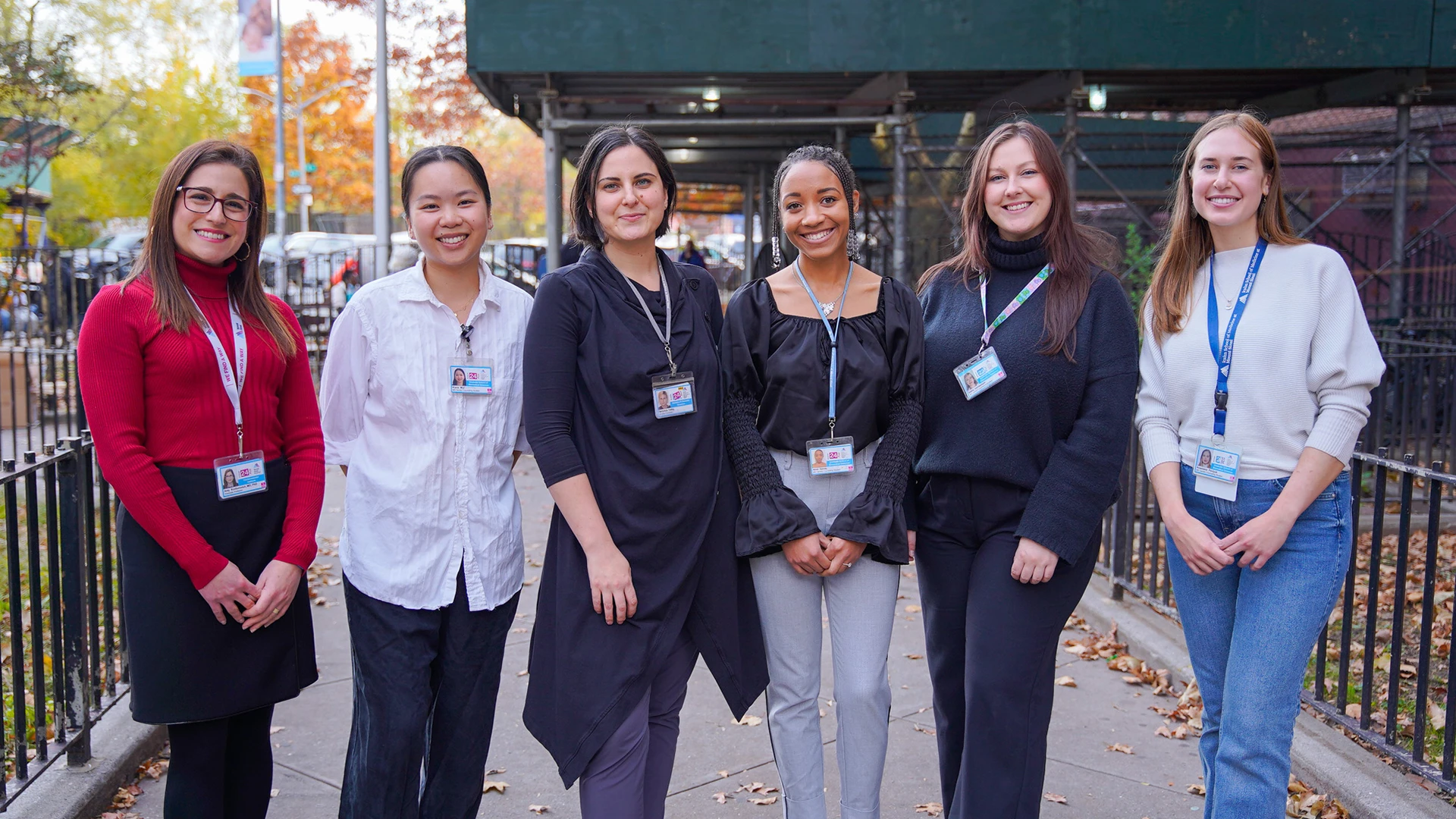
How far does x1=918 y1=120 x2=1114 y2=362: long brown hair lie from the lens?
2.85 meters

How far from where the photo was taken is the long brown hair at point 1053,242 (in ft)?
9.34

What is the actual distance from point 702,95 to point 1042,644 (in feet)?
31.1

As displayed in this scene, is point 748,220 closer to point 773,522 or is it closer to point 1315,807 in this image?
point 1315,807

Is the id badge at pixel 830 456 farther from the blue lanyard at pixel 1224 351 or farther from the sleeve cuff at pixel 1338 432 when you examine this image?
the sleeve cuff at pixel 1338 432

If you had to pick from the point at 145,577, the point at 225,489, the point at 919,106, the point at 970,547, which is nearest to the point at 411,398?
the point at 225,489

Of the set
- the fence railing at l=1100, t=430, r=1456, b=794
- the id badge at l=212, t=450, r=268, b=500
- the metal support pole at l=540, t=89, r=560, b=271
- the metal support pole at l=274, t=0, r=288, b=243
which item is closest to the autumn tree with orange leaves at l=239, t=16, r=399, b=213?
the metal support pole at l=274, t=0, r=288, b=243

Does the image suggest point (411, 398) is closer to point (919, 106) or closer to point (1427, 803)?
point (1427, 803)

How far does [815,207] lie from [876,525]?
2.83ft

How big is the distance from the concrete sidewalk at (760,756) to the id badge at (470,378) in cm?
170

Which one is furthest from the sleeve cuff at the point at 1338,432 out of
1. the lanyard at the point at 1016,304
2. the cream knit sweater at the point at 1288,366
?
the lanyard at the point at 1016,304

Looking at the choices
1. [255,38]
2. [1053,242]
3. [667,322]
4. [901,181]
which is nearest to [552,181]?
[901,181]

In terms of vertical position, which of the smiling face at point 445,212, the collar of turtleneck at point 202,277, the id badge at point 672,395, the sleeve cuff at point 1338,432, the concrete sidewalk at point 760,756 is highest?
the smiling face at point 445,212

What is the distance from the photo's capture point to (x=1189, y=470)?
2924 mm

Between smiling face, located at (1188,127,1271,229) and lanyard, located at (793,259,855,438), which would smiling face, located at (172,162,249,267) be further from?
smiling face, located at (1188,127,1271,229)
